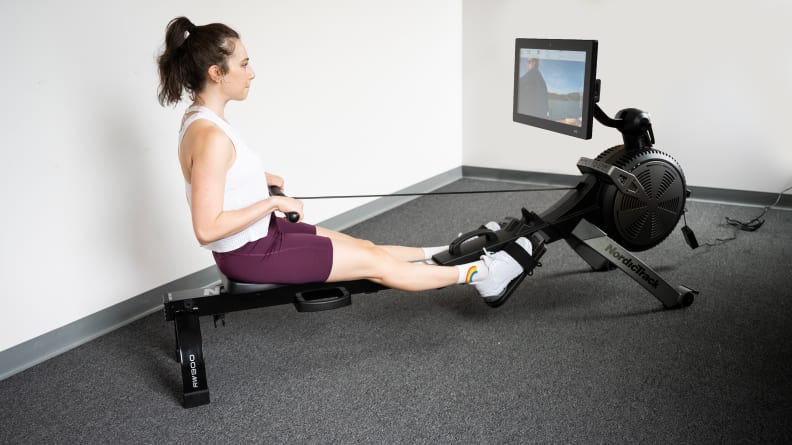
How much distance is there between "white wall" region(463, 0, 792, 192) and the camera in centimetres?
340

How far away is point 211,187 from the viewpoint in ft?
5.88

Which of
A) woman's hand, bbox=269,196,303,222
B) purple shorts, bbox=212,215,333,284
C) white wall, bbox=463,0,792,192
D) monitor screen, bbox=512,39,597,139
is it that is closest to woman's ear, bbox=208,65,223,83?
woman's hand, bbox=269,196,303,222

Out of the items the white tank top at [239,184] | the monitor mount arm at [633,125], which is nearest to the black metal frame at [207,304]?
the white tank top at [239,184]

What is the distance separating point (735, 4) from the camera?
338cm

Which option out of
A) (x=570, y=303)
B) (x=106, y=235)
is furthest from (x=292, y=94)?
(x=570, y=303)

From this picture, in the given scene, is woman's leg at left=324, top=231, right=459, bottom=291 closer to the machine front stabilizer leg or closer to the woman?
the woman

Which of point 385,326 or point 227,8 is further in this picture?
point 227,8

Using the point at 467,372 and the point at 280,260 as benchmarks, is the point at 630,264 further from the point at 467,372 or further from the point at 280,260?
the point at 280,260

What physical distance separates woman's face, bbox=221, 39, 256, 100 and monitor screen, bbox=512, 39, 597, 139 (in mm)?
1052

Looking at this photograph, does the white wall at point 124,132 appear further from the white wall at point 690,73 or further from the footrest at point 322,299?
the white wall at point 690,73

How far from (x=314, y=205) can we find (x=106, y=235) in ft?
3.77

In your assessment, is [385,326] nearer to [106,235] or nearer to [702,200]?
[106,235]

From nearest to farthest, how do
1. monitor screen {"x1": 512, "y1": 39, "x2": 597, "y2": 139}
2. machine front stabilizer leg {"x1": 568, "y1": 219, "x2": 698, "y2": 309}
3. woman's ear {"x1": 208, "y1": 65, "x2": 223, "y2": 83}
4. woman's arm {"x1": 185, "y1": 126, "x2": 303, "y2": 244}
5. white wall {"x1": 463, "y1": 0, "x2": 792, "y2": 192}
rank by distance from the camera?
woman's arm {"x1": 185, "y1": 126, "x2": 303, "y2": 244}, woman's ear {"x1": 208, "y1": 65, "x2": 223, "y2": 83}, monitor screen {"x1": 512, "y1": 39, "x2": 597, "y2": 139}, machine front stabilizer leg {"x1": 568, "y1": 219, "x2": 698, "y2": 309}, white wall {"x1": 463, "y1": 0, "x2": 792, "y2": 192}

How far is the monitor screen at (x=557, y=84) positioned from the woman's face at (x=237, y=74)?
1052 millimetres
